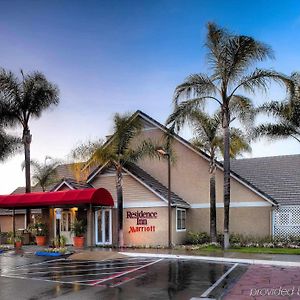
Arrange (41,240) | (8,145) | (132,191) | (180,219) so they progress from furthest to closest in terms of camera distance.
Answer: (8,145) → (41,240) → (180,219) → (132,191)

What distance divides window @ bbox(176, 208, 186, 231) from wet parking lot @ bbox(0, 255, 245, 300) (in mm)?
7198

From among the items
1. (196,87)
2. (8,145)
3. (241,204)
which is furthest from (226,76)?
(8,145)

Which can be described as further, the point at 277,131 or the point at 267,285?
the point at 277,131

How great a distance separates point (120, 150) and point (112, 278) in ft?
39.7

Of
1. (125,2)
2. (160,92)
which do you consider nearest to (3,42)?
(125,2)

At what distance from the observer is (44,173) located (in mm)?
36625

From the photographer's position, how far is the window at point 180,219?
26.8 m

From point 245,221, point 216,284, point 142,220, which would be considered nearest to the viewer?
point 216,284

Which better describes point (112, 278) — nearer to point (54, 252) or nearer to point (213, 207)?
point (54, 252)

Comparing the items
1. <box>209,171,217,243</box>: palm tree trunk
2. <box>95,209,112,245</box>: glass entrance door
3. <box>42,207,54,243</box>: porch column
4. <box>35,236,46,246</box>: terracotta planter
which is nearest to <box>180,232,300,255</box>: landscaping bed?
<box>209,171,217,243</box>: palm tree trunk

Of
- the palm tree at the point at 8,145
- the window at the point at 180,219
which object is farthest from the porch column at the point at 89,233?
the palm tree at the point at 8,145

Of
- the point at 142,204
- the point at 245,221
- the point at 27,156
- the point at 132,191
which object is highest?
the point at 27,156

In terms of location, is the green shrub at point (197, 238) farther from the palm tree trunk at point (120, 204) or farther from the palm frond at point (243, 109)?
the palm frond at point (243, 109)

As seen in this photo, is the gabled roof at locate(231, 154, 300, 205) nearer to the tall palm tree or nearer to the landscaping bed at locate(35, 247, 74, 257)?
the landscaping bed at locate(35, 247, 74, 257)
